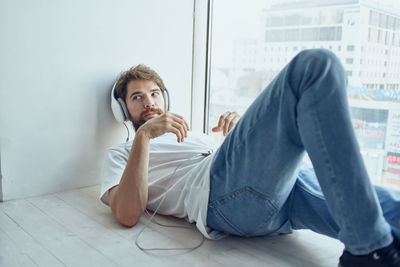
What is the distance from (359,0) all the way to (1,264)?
6.08ft

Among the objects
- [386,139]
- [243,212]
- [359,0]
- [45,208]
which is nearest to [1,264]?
[45,208]

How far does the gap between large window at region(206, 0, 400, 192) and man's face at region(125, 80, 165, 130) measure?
715 millimetres

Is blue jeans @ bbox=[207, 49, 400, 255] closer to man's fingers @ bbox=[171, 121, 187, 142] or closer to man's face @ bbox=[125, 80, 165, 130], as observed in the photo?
man's fingers @ bbox=[171, 121, 187, 142]

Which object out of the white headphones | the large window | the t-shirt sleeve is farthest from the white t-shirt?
the large window

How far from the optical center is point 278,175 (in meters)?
1.13

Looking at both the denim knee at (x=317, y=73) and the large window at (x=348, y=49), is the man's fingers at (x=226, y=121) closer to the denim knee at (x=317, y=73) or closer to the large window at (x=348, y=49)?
the denim knee at (x=317, y=73)

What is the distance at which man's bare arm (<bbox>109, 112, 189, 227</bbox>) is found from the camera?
1443 millimetres

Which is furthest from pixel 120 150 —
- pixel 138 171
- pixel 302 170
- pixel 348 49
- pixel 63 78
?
pixel 348 49

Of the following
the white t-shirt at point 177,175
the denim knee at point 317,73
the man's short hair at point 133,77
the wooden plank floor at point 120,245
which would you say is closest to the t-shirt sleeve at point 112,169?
the white t-shirt at point 177,175

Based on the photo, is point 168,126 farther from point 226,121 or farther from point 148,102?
point 148,102

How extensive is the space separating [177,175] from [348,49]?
3.50 ft

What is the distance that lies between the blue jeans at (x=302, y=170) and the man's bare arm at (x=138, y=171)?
262 millimetres

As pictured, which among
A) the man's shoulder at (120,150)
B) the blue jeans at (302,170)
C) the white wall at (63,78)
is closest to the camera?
the blue jeans at (302,170)

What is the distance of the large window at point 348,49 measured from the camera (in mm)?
1818
